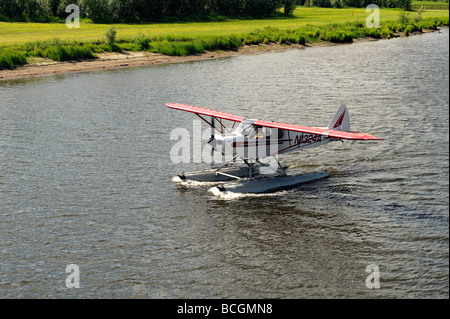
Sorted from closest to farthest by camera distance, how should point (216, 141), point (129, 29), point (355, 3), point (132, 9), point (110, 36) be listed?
point (216, 141), point (110, 36), point (129, 29), point (132, 9), point (355, 3)

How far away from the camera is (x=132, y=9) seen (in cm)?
7738

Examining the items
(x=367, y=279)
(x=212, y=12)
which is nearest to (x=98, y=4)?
(x=212, y=12)

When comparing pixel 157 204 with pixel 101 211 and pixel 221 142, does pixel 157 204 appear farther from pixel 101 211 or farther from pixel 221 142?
pixel 221 142

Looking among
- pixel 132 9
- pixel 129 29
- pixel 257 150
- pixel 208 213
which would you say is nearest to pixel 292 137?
pixel 257 150

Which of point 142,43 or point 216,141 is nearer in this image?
point 216,141

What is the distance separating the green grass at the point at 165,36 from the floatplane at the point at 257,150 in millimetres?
31710

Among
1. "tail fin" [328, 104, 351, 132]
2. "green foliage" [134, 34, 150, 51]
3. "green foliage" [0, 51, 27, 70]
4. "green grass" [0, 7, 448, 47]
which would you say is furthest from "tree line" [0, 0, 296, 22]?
"tail fin" [328, 104, 351, 132]

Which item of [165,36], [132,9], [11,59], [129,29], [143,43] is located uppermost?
[132,9]

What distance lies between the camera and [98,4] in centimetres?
7294

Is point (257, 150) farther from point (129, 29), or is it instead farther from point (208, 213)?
point (129, 29)

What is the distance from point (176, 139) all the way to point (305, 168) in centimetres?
736

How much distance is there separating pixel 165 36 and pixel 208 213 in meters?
45.2

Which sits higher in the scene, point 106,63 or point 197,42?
point 197,42

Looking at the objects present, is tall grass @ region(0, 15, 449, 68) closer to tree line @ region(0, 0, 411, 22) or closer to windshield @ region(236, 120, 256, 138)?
tree line @ region(0, 0, 411, 22)
